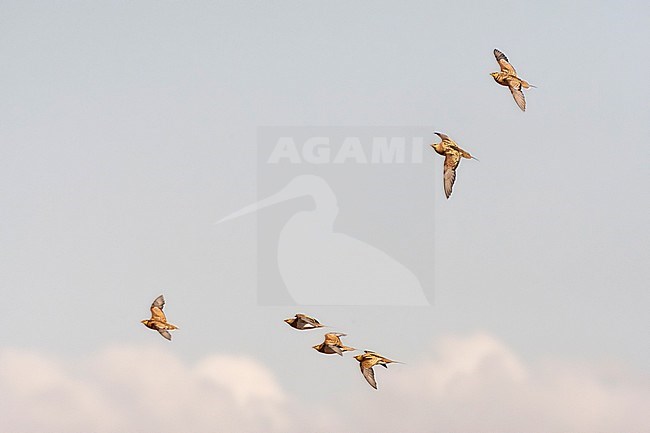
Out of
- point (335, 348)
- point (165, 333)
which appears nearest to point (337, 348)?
point (335, 348)

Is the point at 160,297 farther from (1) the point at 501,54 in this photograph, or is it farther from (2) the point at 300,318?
(1) the point at 501,54

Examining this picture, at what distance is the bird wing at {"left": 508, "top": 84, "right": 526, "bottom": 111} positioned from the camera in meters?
12.8

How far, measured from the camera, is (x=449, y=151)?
510 inches

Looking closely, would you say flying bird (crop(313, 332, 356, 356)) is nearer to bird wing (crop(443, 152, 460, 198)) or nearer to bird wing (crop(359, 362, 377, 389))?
bird wing (crop(359, 362, 377, 389))

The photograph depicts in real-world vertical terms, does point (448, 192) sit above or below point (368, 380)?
above

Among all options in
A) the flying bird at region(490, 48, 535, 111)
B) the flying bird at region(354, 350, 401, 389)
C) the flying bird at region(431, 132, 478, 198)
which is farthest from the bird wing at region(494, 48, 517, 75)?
the flying bird at region(354, 350, 401, 389)

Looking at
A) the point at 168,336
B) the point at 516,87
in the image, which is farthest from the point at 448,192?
the point at 168,336

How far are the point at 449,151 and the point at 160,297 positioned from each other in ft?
12.9

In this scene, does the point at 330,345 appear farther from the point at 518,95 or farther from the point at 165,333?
the point at 518,95

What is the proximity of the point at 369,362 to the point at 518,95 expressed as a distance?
130 inches

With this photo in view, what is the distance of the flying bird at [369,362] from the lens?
42.1 feet

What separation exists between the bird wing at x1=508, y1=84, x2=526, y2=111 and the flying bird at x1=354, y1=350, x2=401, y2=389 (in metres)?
3.08

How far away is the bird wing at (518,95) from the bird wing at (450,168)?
85 centimetres

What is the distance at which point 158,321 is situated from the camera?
45.5 feet
